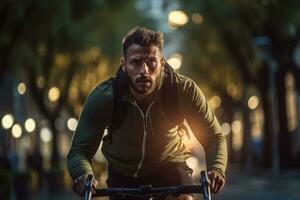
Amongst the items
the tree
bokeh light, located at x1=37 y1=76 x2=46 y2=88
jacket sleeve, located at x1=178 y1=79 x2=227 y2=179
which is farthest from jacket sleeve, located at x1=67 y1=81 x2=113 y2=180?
bokeh light, located at x1=37 y1=76 x2=46 y2=88

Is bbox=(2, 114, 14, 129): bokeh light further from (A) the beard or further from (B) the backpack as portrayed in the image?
(A) the beard

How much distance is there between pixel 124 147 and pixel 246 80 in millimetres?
35650

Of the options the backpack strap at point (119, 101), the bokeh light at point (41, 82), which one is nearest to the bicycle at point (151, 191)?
the backpack strap at point (119, 101)

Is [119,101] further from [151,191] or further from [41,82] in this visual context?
[41,82]

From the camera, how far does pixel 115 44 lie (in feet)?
145

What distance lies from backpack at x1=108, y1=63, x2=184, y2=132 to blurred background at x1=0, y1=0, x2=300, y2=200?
1605 cm

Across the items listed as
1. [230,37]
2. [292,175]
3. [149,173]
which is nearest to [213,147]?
[149,173]

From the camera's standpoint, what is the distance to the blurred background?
26203mm

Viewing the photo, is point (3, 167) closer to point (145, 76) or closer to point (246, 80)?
point (246, 80)

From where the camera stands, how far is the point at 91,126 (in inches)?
194

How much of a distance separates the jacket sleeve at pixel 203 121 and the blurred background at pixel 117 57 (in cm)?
1603

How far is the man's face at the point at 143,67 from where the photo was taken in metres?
4.84

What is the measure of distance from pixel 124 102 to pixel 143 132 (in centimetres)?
20

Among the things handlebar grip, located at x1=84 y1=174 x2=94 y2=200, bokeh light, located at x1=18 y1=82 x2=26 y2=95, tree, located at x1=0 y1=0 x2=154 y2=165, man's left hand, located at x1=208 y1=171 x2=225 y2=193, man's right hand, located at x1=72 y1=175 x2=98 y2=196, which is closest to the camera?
handlebar grip, located at x1=84 y1=174 x2=94 y2=200
